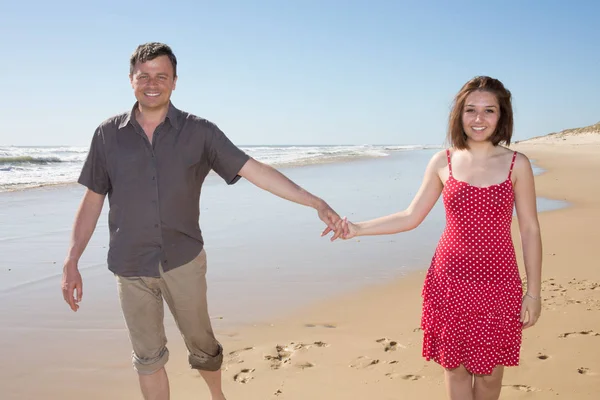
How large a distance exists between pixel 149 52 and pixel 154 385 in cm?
193

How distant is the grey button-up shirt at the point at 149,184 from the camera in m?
2.92

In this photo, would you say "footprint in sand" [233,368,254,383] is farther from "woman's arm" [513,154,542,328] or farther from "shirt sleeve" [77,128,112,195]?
"woman's arm" [513,154,542,328]

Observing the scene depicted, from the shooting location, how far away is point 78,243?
313 centimetres

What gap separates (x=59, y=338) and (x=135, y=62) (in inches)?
109

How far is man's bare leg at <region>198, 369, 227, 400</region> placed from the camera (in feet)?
10.8

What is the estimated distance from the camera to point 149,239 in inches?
116

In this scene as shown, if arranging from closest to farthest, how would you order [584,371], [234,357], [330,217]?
[330,217] < [584,371] < [234,357]

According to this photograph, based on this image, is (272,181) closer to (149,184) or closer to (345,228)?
(345,228)

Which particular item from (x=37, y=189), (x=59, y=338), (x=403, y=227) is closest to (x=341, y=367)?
(x=403, y=227)

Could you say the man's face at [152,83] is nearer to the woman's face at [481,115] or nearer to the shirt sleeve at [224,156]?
the shirt sleeve at [224,156]

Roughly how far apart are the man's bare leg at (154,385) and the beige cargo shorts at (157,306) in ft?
0.13

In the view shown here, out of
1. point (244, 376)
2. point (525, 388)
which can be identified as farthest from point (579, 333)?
point (244, 376)

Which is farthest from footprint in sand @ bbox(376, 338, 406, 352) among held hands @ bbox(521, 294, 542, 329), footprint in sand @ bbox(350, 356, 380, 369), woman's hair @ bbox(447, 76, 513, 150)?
woman's hair @ bbox(447, 76, 513, 150)

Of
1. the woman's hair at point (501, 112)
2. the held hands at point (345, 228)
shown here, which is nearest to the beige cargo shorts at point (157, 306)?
the held hands at point (345, 228)
